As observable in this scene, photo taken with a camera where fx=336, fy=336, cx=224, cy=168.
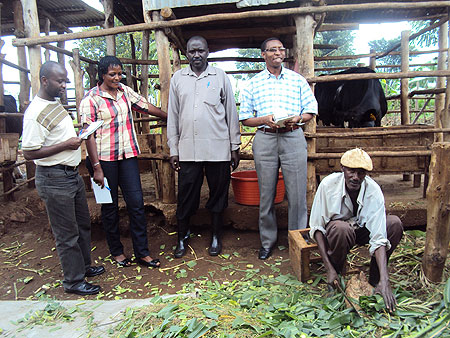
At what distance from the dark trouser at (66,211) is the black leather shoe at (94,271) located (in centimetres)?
26

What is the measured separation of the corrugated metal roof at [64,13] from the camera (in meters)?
6.15

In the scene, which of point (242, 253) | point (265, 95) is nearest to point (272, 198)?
point (242, 253)

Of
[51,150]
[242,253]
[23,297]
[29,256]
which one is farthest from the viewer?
[29,256]

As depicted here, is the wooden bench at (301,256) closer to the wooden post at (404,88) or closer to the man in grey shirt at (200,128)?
the man in grey shirt at (200,128)

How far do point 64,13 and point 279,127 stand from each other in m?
5.61

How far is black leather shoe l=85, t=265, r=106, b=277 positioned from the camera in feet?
11.0

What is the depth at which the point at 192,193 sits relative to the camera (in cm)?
351

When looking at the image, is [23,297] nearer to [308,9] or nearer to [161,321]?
[161,321]

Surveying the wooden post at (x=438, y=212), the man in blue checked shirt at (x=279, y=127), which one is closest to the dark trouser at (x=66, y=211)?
the man in blue checked shirt at (x=279, y=127)

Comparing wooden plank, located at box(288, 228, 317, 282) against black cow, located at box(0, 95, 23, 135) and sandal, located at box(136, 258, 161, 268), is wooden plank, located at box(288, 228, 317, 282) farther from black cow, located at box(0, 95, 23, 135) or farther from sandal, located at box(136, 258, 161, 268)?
black cow, located at box(0, 95, 23, 135)

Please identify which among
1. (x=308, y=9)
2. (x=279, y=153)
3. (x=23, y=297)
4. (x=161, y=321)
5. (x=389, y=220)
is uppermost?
(x=308, y=9)

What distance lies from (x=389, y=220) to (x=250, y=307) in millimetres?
1258

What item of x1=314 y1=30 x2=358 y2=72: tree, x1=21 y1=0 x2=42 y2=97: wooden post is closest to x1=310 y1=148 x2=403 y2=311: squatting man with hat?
x1=21 y1=0 x2=42 y2=97: wooden post

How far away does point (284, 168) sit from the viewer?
10.9 ft
